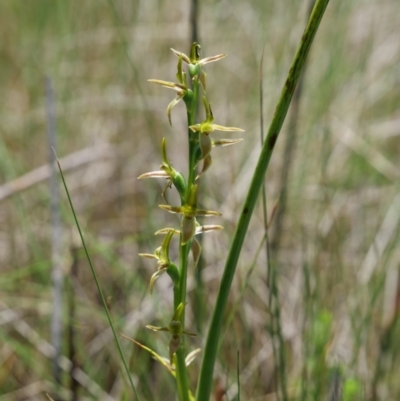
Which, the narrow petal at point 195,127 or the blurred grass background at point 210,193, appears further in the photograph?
the blurred grass background at point 210,193

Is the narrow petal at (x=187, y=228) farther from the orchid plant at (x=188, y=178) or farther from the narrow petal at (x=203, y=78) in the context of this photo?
the narrow petal at (x=203, y=78)

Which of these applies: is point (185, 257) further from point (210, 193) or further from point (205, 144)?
point (210, 193)

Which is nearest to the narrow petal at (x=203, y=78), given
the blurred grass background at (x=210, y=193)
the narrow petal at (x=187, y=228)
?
the narrow petal at (x=187, y=228)

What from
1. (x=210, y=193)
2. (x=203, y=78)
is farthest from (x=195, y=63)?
(x=210, y=193)

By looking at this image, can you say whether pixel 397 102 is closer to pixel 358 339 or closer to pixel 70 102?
pixel 70 102

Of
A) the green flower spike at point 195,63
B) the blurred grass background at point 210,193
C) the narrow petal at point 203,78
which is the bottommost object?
the blurred grass background at point 210,193

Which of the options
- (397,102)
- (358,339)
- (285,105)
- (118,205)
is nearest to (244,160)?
(118,205)

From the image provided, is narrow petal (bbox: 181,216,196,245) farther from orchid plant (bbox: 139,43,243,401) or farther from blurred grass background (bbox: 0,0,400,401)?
blurred grass background (bbox: 0,0,400,401)
